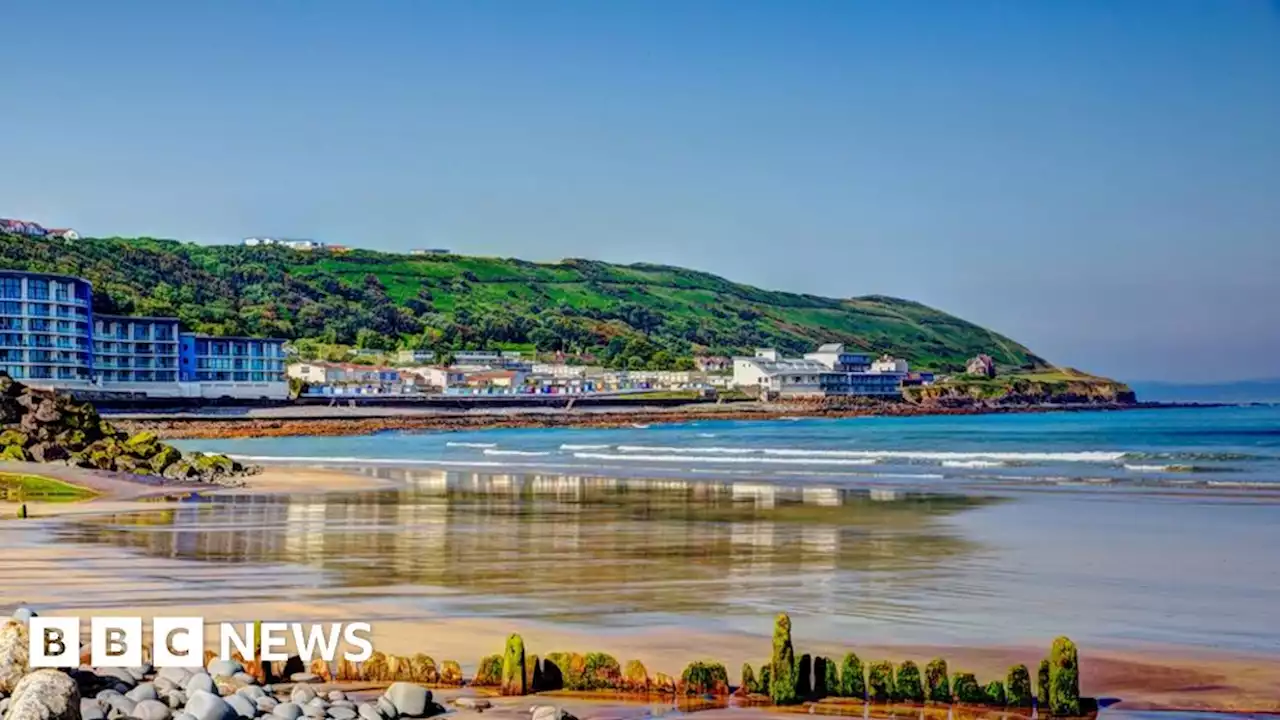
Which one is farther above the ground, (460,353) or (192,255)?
(192,255)

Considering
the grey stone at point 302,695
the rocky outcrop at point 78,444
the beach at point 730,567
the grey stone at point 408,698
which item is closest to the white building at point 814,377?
the beach at point 730,567

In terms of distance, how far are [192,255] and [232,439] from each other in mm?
127555

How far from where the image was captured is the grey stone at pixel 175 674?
32.5ft

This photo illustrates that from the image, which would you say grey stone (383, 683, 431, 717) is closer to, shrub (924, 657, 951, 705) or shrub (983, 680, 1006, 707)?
shrub (924, 657, 951, 705)

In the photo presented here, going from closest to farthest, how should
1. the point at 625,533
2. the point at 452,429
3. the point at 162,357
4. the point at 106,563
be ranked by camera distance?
the point at 106,563 < the point at 625,533 < the point at 452,429 < the point at 162,357

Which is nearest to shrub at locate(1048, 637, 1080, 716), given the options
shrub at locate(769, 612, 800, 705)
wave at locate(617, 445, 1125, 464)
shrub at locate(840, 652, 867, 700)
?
shrub at locate(840, 652, 867, 700)

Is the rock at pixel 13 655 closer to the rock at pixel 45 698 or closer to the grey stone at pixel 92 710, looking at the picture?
the grey stone at pixel 92 710

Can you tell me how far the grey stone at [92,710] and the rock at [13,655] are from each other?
1.68 ft

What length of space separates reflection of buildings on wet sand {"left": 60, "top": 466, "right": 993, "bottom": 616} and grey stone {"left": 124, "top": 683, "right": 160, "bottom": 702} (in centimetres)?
553

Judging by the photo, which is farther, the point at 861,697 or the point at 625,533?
the point at 625,533

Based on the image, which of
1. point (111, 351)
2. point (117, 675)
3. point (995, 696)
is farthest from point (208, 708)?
point (111, 351)

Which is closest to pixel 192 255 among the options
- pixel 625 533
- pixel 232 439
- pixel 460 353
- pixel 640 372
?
pixel 460 353

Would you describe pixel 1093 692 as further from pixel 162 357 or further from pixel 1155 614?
pixel 162 357

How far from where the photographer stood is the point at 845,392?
507ft
